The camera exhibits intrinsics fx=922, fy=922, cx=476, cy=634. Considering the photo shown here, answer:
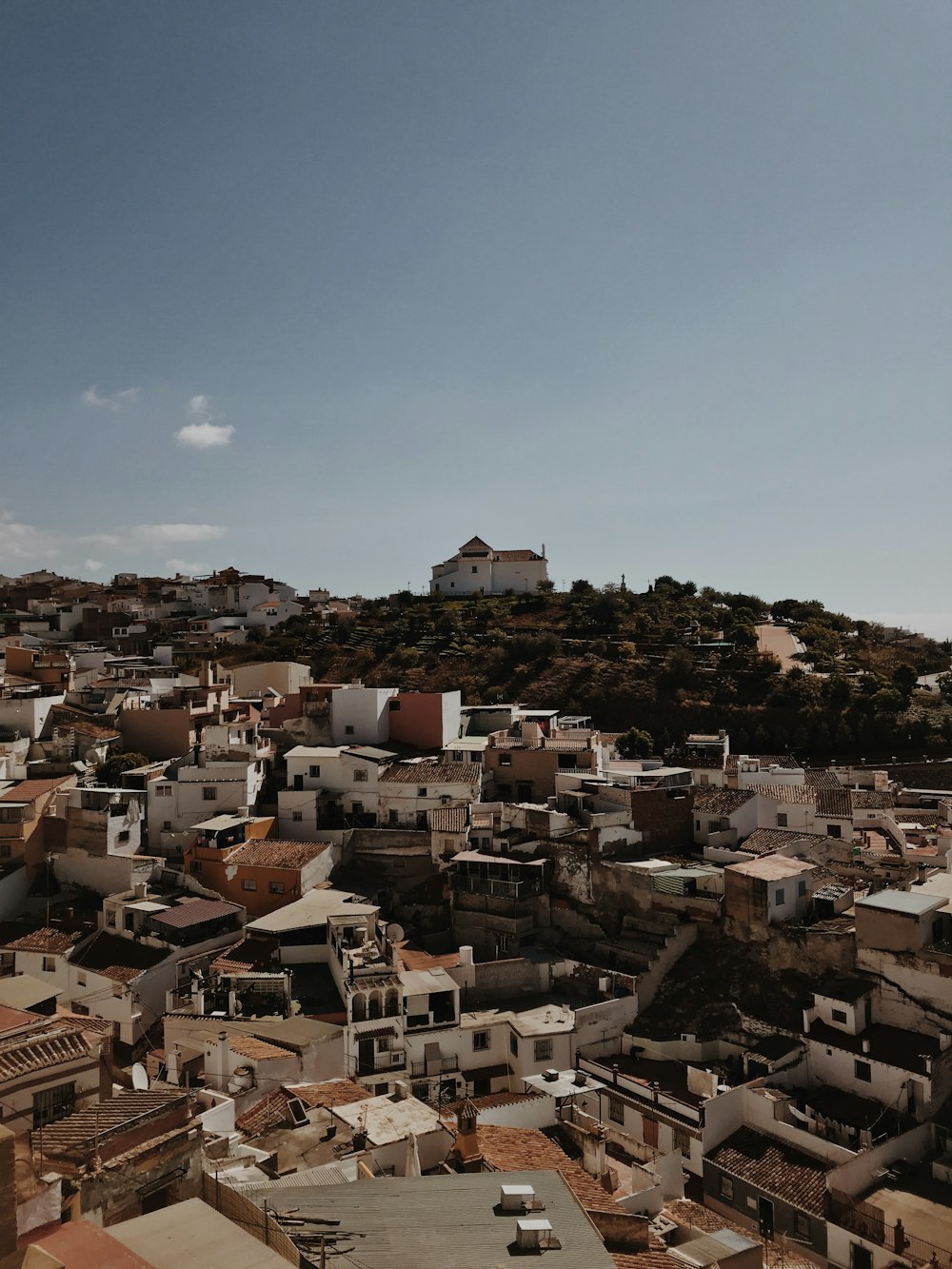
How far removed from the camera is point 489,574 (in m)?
68.4

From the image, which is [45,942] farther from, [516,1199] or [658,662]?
[658,662]

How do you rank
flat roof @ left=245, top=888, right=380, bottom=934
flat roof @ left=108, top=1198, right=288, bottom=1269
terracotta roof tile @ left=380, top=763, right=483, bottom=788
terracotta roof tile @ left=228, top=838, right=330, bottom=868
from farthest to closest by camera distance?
terracotta roof tile @ left=380, top=763, right=483, bottom=788 < terracotta roof tile @ left=228, top=838, right=330, bottom=868 < flat roof @ left=245, top=888, right=380, bottom=934 < flat roof @ left=108, top=1198, right=288, bottom=1269

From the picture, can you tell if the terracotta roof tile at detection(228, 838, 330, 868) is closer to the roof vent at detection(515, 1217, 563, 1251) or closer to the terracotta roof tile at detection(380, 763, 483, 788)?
the terracotta roof tile at detection(380, 763, 483, 788)

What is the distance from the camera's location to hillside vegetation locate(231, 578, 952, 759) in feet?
140

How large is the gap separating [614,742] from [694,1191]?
2098cm

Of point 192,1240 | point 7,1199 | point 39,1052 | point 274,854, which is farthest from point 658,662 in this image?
point 7,1199

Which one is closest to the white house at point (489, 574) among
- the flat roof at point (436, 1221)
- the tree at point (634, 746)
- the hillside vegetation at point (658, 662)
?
the hillside vegetation at point (658, 662)

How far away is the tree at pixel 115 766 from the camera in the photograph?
97.9 ft

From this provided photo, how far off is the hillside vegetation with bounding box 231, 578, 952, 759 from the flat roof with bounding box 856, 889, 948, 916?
20.9 metres

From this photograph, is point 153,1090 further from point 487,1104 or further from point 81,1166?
point 487,1104

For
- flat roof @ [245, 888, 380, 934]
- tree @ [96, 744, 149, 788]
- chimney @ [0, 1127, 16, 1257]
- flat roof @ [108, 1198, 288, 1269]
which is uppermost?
tree @ [96, 744, 149, 788]

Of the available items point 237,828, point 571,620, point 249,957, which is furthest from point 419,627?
point 249,957

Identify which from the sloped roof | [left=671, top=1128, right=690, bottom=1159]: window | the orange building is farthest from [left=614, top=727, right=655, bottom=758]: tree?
the sloped roof

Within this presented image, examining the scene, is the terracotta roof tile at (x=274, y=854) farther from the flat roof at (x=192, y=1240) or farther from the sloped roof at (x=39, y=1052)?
the flat roof at (x=192, y=1240)
